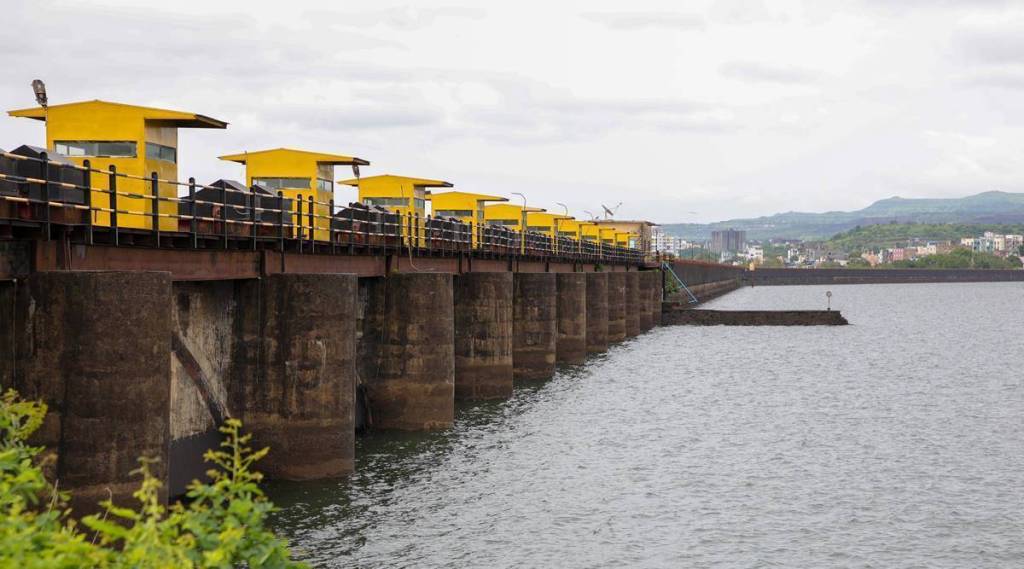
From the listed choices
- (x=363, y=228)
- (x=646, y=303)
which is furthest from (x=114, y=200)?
(x=646, y=303)

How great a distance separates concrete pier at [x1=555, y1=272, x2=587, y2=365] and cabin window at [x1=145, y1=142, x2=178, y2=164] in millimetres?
34501

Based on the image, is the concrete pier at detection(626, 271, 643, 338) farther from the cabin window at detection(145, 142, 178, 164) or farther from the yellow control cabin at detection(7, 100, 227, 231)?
the yellow control cabin at detection(7, 100, 227, 231)

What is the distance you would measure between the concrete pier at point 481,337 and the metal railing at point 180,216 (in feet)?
6.17

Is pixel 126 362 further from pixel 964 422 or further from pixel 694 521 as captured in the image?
pixel 964 422

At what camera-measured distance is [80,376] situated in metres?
16.7

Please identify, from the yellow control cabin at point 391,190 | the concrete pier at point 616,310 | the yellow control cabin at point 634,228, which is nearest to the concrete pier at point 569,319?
the yellow control cabin at point 391,190

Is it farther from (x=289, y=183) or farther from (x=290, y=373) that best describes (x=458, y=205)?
(x=290, y=373)

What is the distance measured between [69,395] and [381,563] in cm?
701

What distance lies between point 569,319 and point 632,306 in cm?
2648

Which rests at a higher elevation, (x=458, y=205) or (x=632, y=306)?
(x=458, y=205)

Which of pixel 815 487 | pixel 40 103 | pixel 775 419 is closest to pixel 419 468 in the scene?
pixel 815 487

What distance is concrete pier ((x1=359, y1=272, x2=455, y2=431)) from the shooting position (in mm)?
34594

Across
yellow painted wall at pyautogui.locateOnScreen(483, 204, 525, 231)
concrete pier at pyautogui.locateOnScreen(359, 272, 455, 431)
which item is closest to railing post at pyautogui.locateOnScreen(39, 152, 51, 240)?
concrete pier at pyautogui.locateOnScreen(359, 272, 455, 431)

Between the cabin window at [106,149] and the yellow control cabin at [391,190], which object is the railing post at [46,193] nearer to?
the cabin window at [106,149]
